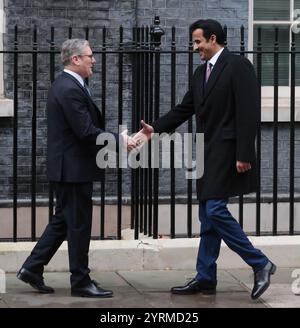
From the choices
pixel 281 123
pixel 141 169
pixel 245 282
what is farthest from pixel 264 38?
pixel 245 282

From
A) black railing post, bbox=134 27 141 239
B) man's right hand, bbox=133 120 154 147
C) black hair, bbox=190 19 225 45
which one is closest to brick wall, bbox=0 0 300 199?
black railing post, bbox=134 27 141 239

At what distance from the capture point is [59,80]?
6.53 m

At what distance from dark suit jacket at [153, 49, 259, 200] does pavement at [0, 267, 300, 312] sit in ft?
2.66

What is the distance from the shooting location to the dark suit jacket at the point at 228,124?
6.36m

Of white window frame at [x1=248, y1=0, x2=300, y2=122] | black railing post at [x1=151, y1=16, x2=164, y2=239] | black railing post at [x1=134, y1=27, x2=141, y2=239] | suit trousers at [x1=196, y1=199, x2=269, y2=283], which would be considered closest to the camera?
suit trousers at [x1=196, y1=199, x2=269, y2=283]

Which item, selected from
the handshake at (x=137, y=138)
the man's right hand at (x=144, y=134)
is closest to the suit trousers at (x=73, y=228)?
the handshake at (x=137, y=138)

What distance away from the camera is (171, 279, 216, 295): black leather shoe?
680 centimetres

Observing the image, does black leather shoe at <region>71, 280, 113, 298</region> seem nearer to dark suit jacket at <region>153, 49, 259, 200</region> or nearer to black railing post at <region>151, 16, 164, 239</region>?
dark suit jacket at <region>153, 49, 259, 200</region>

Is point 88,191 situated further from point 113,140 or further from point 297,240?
point 297,240

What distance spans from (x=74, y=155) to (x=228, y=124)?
114 centimetres

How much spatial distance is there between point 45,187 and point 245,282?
2.78m

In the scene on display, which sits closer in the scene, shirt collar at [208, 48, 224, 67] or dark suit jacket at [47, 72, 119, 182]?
dark suit jacket at [47, 72, 119, 182]

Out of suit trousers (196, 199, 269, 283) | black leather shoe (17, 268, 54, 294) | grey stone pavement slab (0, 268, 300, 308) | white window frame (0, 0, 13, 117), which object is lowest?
grey stone pavement slab (0, 268, 300, 308)

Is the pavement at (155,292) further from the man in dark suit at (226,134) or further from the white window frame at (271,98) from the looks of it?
the white window frame at (271,98)
